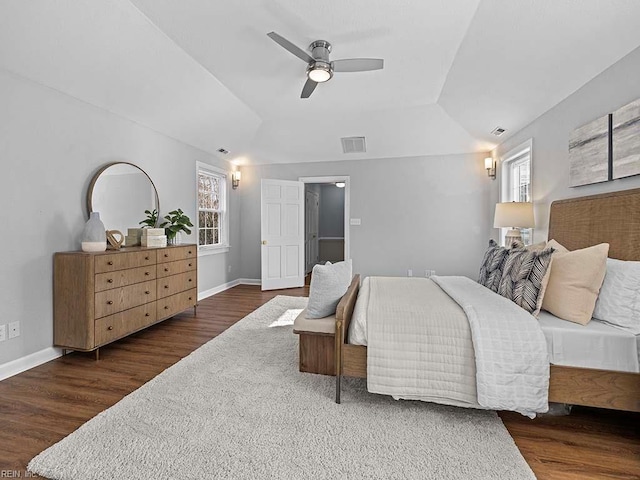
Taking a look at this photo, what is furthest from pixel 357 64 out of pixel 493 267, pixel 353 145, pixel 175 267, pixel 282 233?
pixel 282 233

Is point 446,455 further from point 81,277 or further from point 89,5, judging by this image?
point 89,5

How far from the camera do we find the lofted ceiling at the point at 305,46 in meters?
2.31

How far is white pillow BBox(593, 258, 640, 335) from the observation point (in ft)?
5.86

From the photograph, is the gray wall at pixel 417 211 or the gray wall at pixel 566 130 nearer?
the gray wall at pixel 566 130

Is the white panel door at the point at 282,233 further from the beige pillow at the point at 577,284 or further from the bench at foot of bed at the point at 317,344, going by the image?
the beige pillow at the point at 577,284

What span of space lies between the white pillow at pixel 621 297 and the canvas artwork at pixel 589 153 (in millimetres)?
896

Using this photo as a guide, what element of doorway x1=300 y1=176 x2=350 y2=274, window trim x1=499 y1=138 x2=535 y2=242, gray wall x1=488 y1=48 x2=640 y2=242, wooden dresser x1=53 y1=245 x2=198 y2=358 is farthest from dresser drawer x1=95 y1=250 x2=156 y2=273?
doorway x1=300 y1=176 x2=350 y2=274

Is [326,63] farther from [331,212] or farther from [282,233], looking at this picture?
[331,212]

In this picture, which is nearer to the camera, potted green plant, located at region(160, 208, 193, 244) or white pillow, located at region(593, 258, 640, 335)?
white pillow, located at region(593, 258, 640, 335)

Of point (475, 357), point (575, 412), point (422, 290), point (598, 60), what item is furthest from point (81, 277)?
point (598, 60)

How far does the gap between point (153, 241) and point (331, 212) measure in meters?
6.12

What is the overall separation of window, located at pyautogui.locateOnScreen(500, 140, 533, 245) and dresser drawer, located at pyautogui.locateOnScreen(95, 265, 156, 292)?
4369 millimetres

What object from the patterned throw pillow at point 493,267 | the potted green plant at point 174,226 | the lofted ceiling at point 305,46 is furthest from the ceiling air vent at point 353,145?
the patterned throw pillow at point 493,267

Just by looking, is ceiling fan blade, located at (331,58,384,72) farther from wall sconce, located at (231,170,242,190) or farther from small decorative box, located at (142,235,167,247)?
wall sconce, located at (231,170,242,190)
